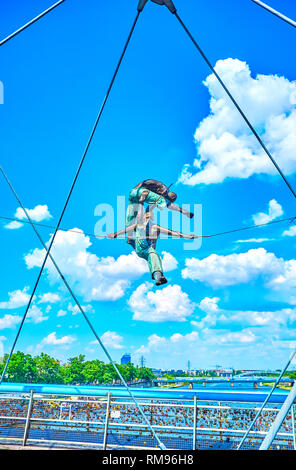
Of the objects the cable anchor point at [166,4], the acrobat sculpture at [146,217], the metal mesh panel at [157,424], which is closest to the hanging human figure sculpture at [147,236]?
the acrobat sculpture at [146,217]

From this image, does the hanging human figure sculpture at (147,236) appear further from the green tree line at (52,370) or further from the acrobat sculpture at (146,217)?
the green tree line at (52,370)

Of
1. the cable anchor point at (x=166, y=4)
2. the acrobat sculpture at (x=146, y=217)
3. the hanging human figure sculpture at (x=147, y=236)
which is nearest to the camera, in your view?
the cable anchor point at (x=166, y=4)

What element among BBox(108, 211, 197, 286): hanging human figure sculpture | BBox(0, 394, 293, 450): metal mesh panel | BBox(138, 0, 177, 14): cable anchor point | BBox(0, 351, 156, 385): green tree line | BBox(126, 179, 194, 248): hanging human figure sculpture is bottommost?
BBox(0, 394, 293, 450): metal mesh panel

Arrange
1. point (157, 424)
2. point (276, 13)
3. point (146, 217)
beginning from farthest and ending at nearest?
point (157, 424) → point (146, 217) → point (276, 13)

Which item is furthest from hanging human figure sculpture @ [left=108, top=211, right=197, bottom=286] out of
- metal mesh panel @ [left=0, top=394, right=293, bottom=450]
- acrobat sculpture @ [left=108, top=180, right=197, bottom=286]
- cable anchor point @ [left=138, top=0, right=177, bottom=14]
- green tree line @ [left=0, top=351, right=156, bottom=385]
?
green tree line @ [left=0, top=351, right=156, bottom=385]

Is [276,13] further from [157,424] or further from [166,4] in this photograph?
[157,424]

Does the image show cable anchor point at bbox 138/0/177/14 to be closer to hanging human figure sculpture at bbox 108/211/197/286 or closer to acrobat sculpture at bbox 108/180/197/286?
acrobat sculpture at bbox 108/180/197/286

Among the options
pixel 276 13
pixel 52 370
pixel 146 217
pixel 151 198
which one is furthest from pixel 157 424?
pixel 52 370

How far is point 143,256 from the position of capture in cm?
617

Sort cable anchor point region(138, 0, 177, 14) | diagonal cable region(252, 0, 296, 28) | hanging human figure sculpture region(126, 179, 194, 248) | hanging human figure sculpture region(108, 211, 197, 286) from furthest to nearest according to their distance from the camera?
hanging human figure sculpture region(126, 179, 194, 248) < hanging human figure sculpture region(108, 211, 197, 286) < cable anchor point region(138, 0, 177, 14) < diagonal cable region(252, 0, 296, 28)

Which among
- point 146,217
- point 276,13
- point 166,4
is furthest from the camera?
point 146,217
